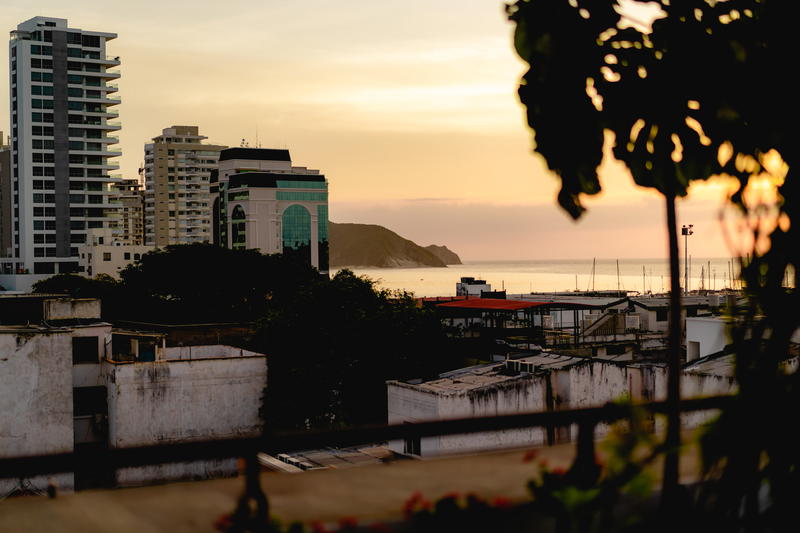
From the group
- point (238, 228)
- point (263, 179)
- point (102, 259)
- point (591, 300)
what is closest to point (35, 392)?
point (591, 300)

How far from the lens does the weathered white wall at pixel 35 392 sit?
19531mm

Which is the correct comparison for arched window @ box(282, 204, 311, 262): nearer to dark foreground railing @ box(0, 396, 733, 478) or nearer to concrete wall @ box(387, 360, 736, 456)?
concrete wall @ box(387, 360, 736, 456)

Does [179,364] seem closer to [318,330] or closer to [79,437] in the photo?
[79,437]

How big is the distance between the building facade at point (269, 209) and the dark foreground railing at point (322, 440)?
94.9m

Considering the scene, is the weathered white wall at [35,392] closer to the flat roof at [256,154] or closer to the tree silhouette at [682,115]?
the tree silhouette at [682,115]

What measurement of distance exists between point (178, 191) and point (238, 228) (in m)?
17.1

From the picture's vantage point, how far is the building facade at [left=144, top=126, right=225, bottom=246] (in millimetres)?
111125

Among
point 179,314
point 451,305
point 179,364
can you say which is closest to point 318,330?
point 179,364

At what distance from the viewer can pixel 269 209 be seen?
9694 cm

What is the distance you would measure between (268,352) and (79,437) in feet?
22.8

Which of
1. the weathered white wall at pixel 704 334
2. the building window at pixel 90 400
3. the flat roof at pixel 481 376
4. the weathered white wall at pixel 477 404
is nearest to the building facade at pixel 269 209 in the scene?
the building window at pixel 90 400

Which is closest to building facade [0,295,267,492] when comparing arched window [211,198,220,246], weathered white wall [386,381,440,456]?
weathered white wall [386,381,440,456]

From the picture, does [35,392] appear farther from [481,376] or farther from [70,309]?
[481,376]

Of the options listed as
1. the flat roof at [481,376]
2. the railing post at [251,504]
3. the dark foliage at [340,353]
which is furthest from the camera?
the dark foliage at [340,353]
